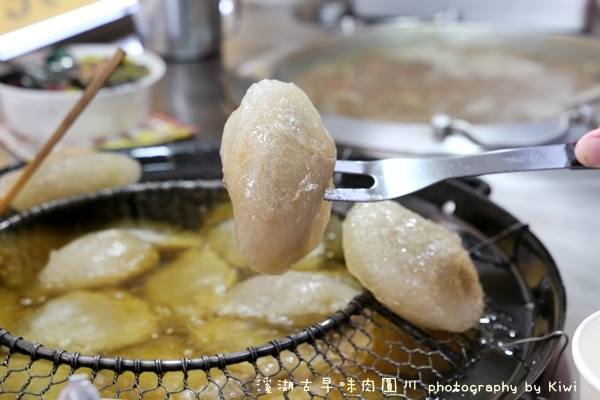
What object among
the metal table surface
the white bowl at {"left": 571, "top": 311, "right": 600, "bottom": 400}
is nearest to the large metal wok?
the metal table surface

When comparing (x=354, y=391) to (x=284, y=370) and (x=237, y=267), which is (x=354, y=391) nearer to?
(x=284, y=370)

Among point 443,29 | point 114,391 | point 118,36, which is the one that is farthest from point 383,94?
point 114,391

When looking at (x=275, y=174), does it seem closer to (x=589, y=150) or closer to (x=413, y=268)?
(x=413, y=268)

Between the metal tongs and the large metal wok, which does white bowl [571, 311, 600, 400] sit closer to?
the metal tongs

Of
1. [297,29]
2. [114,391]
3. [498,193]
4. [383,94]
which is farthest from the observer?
[297,29]

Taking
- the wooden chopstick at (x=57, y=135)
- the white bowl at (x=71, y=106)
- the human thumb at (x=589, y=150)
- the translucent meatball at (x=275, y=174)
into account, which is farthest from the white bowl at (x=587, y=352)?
the white bowl at (x=71, y=106)
